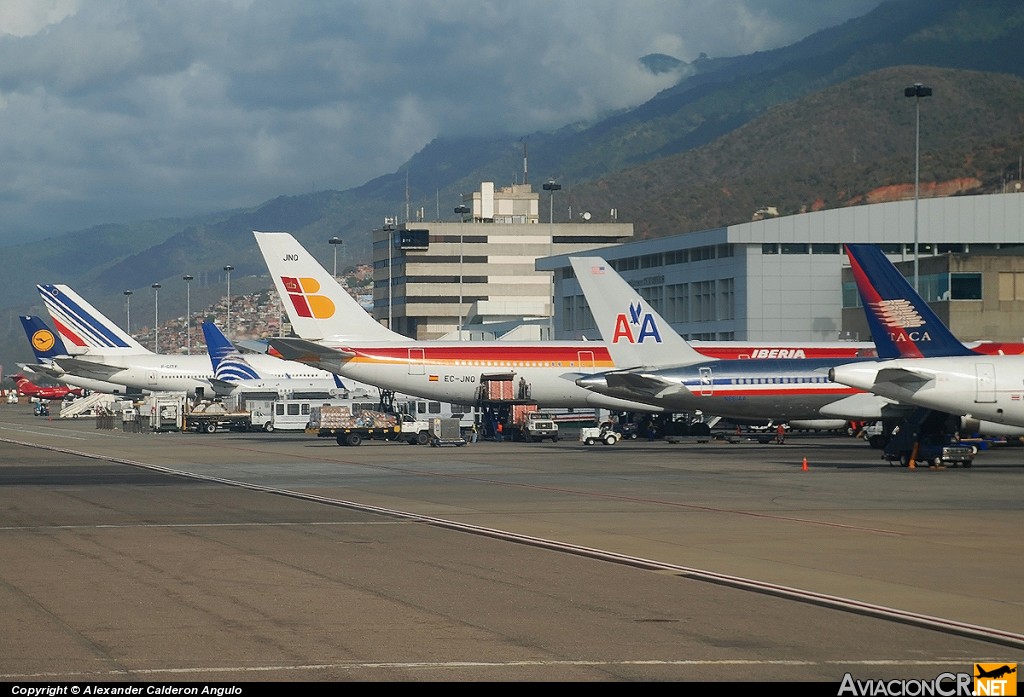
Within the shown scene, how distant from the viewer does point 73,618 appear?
16219 millimetres

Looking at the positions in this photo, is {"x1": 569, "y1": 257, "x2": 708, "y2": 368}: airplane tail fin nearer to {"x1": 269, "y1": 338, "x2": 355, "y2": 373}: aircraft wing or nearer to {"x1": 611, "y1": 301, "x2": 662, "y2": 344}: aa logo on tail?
{"x1": 611, "y1": 301, "x2": 662, "y2": 344}: aa logo on tail

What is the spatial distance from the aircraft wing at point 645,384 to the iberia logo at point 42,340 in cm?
8082

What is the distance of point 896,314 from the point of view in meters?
47.3

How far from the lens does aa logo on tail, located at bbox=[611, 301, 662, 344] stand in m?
64.3

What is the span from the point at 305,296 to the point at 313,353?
11.7 feet

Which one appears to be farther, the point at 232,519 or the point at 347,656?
the point at 232,519

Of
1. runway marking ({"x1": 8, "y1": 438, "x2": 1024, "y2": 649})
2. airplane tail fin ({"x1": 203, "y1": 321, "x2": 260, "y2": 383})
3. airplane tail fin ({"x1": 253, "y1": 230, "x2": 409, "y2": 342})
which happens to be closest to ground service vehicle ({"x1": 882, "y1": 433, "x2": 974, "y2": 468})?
runway marking ({"x1": 8, "y1": 438, "x2": 1024, "y2": 649})

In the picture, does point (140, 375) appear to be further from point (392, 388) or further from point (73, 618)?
point (73, 618)

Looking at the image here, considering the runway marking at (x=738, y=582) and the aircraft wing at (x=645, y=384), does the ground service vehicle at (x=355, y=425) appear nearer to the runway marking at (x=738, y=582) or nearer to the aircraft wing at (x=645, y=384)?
the aircraft wing at (x=645, y=384)

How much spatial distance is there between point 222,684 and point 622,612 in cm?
610

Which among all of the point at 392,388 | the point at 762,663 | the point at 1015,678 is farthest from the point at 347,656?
the point at 392,388

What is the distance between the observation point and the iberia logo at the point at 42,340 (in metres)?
128

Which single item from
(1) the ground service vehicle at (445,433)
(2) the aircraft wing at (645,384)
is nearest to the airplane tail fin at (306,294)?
(1) the ground service vehicle at (445,433)

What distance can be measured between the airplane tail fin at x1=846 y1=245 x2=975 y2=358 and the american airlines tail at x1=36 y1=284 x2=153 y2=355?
8372 cm
